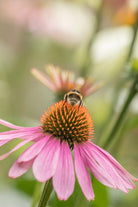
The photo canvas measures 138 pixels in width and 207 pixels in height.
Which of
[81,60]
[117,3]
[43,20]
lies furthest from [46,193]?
[43,20]

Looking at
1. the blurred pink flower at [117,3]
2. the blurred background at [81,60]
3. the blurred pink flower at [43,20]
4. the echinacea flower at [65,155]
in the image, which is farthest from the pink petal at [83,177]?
the blurred pink flower at [43,20]

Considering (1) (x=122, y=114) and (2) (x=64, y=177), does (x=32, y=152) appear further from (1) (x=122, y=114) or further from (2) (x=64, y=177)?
(1) (x=122, y=114)

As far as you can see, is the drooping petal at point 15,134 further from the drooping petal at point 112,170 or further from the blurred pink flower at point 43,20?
the blurred pink flower at point 43,20

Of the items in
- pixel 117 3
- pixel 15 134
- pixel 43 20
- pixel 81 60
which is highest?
pixel 43 20

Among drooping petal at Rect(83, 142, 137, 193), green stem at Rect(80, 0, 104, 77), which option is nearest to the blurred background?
green stem at Rect(80, 0, 104, 77)

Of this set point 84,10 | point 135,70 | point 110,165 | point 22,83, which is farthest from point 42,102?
point 110,165

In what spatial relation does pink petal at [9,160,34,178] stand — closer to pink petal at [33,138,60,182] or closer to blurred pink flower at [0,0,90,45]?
pink petal at [33,138,60,182]
